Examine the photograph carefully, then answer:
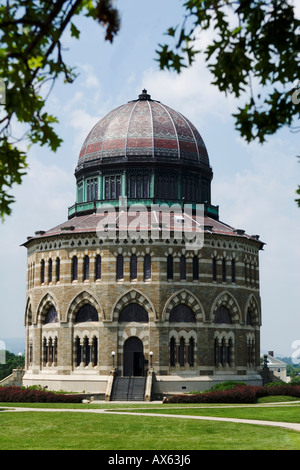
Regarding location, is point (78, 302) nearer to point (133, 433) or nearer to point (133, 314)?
point (133, 314)

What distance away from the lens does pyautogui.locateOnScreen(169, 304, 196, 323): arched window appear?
60781 millimetres

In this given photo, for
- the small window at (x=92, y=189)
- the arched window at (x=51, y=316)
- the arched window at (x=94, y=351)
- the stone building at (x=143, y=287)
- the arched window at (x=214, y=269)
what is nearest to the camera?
the stone building at (x=143, y=287)

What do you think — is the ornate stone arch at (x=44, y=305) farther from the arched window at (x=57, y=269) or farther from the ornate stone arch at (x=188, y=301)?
the ornate stone arch at (x=188, y=301)

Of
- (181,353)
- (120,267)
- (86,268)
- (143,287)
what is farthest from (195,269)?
(86,268)

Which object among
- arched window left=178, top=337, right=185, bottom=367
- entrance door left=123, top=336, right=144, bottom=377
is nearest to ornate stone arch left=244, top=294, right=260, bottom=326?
arched window left=178, top=337, right=185, bottom=367

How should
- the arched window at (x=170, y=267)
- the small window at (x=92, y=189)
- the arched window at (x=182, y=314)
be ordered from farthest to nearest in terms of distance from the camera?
the small window at (x=92, y=189)
the arched window at (x=170, y=267)
the arched window at (x=182, y=314)

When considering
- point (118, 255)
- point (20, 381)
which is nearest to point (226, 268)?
point (118, 255)

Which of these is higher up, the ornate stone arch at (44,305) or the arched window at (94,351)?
the ornate stone arch at (44,305)

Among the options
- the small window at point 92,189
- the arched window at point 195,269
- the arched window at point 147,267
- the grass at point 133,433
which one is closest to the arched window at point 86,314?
the arched window at point 147,267

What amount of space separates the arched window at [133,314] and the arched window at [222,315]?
647 cm

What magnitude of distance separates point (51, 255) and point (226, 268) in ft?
48.7

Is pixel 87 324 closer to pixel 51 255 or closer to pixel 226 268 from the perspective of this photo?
pixel 51 255

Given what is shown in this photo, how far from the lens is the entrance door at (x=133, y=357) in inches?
2360

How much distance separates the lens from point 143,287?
60.2 meters
